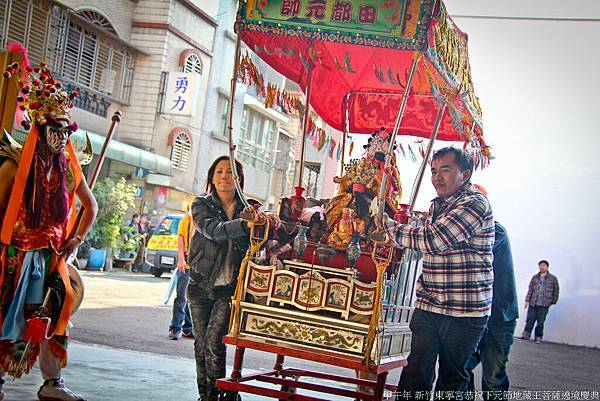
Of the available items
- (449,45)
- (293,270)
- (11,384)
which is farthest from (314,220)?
(11,384)

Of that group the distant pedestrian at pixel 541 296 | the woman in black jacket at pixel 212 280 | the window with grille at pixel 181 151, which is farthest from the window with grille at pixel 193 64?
the woman in black jacket at pixel 212 280

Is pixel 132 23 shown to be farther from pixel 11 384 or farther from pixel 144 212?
pixel 11 384

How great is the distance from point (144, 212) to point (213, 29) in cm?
720

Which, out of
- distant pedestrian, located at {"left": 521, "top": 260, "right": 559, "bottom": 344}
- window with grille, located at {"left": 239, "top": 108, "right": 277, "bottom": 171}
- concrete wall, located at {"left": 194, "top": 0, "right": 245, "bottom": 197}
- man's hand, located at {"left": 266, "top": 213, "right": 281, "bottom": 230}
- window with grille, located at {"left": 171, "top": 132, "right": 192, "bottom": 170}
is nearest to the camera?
man's hand, located at {"left": 266, "top": 213, "right": 281, "bottom": 230}

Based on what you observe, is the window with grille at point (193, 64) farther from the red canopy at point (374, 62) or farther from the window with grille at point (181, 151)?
the red canopy at point (374, 62)

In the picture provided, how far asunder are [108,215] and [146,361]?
12845 mm

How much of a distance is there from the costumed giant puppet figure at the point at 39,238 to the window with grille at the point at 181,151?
69.2ft

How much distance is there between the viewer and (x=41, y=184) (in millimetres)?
4531

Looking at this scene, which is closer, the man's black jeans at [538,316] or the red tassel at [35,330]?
the red tassel at [35,330]

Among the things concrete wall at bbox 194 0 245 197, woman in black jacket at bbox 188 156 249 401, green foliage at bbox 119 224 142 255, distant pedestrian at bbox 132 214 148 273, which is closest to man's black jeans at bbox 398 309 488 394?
woman in black jacket at bbox 188 156 249 401

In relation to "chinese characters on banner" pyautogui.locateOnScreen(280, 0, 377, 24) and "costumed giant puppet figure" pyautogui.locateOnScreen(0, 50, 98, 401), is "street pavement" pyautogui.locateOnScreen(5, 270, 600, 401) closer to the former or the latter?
"costumed giant puppet figure" pyautogui.locateOnScreen(0, 50, 98, 401)

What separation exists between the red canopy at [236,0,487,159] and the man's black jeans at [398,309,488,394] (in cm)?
147

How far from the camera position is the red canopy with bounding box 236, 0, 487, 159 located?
15.0 feet

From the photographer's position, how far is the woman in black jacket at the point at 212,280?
503cm
